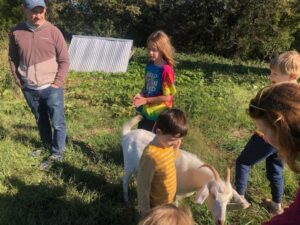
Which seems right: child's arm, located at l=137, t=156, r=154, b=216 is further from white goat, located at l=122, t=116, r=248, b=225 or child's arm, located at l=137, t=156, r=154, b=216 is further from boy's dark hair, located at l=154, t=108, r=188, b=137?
white goat, located at l=122, t=116, r=248, b=225

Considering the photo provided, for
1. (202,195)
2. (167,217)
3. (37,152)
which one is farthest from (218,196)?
(37,152)

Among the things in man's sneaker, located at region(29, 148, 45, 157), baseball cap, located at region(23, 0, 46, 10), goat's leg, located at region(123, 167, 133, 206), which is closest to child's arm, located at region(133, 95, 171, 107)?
goat's leg, located at region(123, 167, 133, 206)

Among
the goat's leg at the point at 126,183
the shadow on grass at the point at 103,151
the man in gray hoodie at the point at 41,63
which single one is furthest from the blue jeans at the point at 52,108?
the goat's leg at the point at 126,183

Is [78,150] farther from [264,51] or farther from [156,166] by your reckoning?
[264,51]

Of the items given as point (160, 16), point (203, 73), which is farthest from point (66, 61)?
point (160, 16)

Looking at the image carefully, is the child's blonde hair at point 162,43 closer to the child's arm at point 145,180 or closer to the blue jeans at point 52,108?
the blue jeans at point 52,108

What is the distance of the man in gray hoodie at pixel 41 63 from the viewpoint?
4078mm

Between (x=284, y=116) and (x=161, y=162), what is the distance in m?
1.34

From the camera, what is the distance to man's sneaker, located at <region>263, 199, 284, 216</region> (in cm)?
364

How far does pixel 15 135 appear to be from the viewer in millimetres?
5004

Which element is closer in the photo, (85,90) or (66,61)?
(66,61)

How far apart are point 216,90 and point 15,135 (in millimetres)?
Result: 4062

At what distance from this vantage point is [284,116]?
1.59 metres

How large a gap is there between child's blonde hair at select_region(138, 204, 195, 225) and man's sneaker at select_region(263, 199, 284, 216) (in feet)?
6.53
